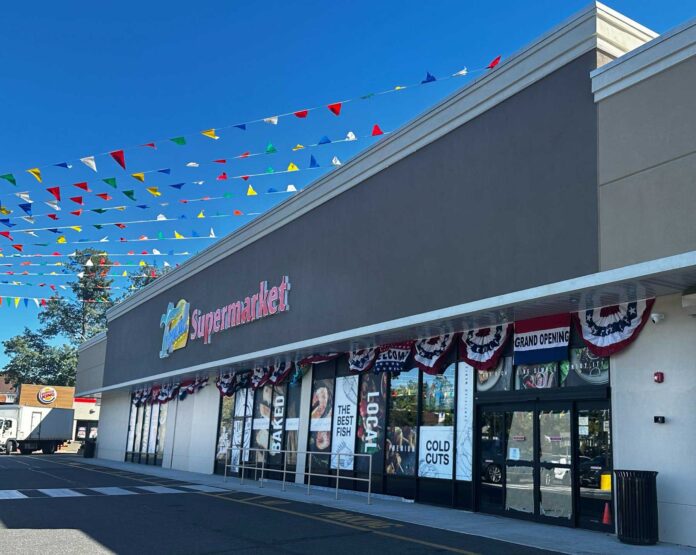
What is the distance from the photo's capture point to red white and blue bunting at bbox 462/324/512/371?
12547 millimetres

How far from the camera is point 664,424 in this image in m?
9.59

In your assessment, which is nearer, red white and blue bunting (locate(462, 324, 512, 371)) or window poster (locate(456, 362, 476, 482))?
red white and blue bunting (locate(462, 324, 512, 371))

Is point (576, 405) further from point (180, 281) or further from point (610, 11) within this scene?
point (180, 281)

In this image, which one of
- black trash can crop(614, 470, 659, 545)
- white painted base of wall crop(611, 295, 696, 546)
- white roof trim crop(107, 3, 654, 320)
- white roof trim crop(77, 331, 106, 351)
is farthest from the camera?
white roof trim crop(77, 331, 106, 351)

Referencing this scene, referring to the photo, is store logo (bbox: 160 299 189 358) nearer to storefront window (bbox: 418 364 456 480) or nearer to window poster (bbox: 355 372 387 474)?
window poster (bbox: 355 372 387 474)

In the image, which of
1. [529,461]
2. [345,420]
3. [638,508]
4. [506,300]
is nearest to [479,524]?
[529,461]

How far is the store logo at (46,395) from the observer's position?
50.5m

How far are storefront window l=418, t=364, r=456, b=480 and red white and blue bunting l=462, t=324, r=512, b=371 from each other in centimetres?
84

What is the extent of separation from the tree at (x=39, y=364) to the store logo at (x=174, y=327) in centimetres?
4462

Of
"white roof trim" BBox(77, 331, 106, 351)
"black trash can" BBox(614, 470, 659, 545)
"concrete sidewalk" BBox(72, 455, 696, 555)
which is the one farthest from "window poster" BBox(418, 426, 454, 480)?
"white roof trim" BBox(77, 331, 106, 351)

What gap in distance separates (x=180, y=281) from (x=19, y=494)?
12.9 m

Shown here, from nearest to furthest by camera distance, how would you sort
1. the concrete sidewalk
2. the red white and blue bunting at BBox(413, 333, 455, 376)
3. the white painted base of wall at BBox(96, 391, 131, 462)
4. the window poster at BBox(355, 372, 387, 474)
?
1. the concrete sidewalk
2. the red white and blue bunting at BBox(413, 333, 455, 376)
3. the window poster at BBox(355, 372, 387, 474)
4. the white painted base of wall at BBox(96, 391, 131, 462)

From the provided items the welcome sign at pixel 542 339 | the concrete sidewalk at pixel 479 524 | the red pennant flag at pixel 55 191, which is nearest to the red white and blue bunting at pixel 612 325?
the welcome sign at pixel 542 339

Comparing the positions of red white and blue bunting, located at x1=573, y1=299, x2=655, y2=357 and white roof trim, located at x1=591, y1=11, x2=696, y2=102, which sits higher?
white roof trim, located at x1=591, y1=11, x2=696, y2=102
